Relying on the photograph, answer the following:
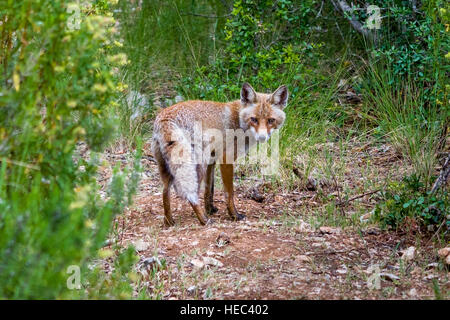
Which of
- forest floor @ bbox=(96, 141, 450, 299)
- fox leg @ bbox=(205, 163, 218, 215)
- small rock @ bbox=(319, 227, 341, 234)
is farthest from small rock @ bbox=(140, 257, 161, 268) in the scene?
fox leg @ bbox=(205, 163, 218, 215)

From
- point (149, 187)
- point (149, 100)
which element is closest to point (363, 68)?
point (149, 100)

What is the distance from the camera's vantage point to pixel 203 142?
540cm

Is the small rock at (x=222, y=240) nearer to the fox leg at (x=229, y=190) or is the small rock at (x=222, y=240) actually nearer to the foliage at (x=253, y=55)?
the fox leg at (x=229, y=190)

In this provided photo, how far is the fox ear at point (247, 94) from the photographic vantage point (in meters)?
5.66

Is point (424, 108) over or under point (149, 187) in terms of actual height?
over

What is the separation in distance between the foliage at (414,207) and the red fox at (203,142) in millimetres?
1369

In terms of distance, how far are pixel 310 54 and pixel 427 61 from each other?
158 centimetres

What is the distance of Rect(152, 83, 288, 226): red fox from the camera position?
4.95 m

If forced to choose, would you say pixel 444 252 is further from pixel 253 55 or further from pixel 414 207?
pixel 253 55

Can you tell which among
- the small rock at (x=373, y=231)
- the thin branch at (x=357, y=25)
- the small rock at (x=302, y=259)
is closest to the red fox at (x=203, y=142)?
the small rock at (x=302, y=259)

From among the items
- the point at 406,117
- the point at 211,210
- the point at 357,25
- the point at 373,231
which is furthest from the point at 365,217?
the point at 357,25

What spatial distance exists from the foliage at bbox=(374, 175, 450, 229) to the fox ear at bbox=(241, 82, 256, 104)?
171 centimetres
